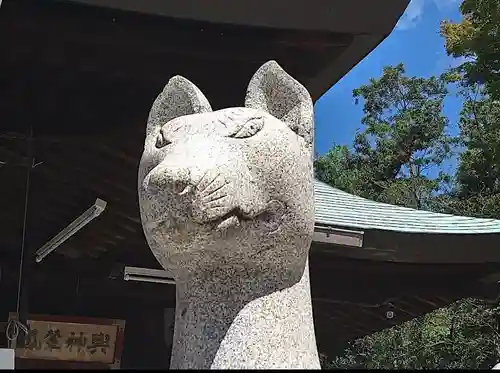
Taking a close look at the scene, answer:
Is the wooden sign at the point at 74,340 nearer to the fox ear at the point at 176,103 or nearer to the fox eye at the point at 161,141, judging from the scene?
the fox ear at the point at 176,103

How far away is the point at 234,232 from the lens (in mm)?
1693

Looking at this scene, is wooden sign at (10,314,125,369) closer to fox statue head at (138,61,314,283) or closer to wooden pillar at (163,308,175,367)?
wooden pillar at (163,308,175,367)

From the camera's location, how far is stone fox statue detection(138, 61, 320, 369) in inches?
64.8

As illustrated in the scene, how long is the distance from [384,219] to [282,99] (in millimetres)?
3174

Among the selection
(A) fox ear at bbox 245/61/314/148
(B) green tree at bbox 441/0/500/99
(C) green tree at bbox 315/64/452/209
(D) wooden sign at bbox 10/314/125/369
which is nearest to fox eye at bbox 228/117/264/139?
(A) fox ear at bbox 245/61/314/148

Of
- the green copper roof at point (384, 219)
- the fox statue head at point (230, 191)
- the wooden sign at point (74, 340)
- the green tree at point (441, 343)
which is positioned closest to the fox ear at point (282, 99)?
the fox statue head at point (230, 191)

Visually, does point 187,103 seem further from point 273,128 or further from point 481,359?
point 481,359

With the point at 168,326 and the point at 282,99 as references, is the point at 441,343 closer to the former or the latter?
the point at 168,326

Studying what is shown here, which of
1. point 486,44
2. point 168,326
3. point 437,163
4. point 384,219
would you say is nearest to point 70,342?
point 168,326

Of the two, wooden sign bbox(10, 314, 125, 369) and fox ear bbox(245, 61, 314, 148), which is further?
wooden sign bbox(10, 314, 125, 369)

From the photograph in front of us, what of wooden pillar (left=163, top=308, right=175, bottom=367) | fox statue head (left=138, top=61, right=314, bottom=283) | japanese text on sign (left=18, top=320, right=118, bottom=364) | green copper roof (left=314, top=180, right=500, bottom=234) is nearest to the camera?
fox statue head (left=138, top=61, right=314, bottom=283)

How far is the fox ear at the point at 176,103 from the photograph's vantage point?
77.1 inches

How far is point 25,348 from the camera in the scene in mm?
5961

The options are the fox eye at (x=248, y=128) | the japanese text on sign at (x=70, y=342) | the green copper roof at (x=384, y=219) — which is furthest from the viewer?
the japanese text on sign at (x=70, y=342)
